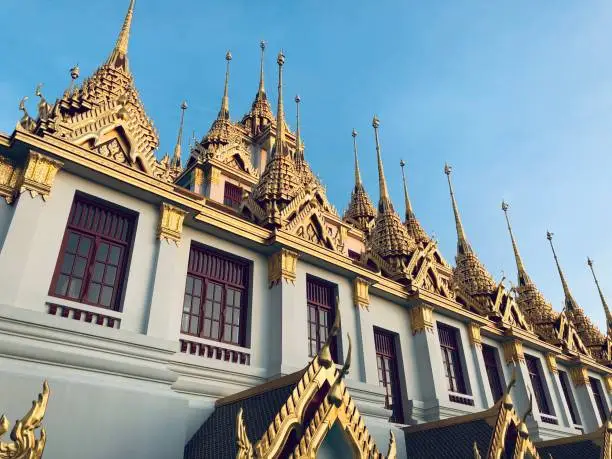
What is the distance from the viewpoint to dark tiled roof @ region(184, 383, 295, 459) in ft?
24.9

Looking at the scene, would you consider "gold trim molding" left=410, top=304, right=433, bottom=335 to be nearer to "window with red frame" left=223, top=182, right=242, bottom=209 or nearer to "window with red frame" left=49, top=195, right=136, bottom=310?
"window with red frame" left=223, top=182, right=242, bottom=209

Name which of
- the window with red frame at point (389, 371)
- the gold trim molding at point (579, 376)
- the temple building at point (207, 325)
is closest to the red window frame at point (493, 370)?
the temple building at point (207, 325)

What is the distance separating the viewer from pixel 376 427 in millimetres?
10938

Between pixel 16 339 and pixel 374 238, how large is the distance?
12535mm

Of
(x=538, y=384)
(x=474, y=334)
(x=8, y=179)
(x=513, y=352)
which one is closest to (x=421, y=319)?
(x=474, y=334)

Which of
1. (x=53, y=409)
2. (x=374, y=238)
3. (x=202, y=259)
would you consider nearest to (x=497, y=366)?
(x=374, y=238)

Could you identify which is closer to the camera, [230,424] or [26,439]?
[26,439]

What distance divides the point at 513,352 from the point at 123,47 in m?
16.2

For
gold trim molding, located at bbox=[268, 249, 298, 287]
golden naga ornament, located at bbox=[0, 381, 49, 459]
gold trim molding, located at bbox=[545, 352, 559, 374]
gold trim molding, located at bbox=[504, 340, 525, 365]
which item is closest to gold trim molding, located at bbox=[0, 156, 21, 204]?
golden naga ornament, located at bbox=[0, 381, 49, 459]

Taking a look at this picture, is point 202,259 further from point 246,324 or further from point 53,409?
point 53,409

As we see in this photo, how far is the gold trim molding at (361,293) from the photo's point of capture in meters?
13.6

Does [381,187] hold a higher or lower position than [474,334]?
higher

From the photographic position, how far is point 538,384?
63.7 feet

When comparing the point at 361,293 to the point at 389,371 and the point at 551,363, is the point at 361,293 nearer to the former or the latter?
the point at 389,371
